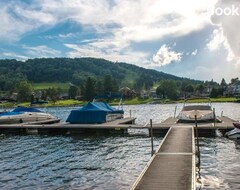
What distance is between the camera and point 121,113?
181 feet

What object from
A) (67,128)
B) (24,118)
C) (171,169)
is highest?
(24,118)

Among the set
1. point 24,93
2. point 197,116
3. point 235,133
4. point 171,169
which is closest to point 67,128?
point 197,116

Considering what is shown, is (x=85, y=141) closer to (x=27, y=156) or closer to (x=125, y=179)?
(x=27, y=156)

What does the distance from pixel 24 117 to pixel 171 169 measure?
3568cm

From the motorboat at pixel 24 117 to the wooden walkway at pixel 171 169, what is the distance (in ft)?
93.0

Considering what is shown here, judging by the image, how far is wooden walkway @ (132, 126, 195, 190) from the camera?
48.0 feet

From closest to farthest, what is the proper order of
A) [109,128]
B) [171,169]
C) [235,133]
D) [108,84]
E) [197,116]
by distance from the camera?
1. [171,169]
2. [235,133]
3. [109,128]
4. [197,116]
5. [108,84]

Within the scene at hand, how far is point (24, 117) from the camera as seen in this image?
48.9 metres

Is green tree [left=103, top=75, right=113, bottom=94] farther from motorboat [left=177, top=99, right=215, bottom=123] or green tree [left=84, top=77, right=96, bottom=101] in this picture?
motorboat [left=177, top=99, right=215, bottom=123]

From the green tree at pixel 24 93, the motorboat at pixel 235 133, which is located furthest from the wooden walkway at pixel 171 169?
the green tree at pixel 24 93

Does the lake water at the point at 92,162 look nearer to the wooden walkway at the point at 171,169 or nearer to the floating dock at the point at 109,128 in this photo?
the wooden walkway at the point at 171,169

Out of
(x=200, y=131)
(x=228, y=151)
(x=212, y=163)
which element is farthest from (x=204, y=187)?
(x=200, y=131)

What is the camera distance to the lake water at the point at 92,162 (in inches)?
736

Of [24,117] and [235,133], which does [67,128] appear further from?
[235,133]
